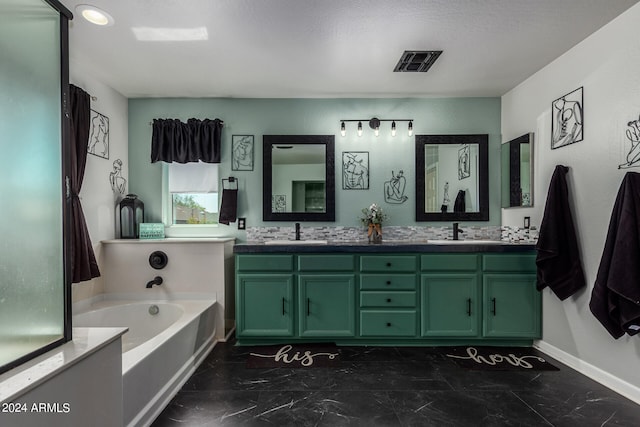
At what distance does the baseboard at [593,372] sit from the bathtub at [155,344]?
→ 9.58ft

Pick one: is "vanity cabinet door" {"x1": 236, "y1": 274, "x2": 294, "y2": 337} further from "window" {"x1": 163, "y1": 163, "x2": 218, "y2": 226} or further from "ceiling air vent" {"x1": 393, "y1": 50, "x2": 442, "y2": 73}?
"ceiling air vent" {"x1": 393, "y1": 50, "x2": 442, "y2": 73}

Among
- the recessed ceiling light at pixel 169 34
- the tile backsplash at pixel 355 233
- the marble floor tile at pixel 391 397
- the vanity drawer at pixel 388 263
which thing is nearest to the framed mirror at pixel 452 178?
the tile backsplash at pixel 355 233

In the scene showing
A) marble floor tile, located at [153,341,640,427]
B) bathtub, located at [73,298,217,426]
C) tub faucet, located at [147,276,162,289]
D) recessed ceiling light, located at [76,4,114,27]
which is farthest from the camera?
tub faucet, located at [147,276,162,289]

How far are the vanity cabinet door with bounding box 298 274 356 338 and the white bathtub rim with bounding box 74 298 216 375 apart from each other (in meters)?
0.86

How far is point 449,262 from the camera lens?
9.02 ft

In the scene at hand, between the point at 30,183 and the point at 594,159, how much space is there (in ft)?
10.5

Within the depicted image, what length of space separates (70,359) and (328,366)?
5.83 feet

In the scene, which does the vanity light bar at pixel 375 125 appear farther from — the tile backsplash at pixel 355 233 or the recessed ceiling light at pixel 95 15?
the recessed ceiling light at pixel 95 15

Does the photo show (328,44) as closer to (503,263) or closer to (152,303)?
(503,263)

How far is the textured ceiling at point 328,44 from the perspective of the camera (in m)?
1.94

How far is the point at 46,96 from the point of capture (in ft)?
3.67

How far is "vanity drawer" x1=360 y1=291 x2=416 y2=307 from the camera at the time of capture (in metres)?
2.75

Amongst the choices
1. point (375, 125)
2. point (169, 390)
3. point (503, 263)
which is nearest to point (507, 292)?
point (503, 263)

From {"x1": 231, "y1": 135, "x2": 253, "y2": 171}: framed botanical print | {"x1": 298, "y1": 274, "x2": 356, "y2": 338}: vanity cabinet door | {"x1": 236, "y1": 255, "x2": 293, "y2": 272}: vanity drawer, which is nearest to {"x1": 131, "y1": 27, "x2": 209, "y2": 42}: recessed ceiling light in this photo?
{"x1": 231, "y1": 135, "x2": 253, "y2": 171}: framed botanical print
